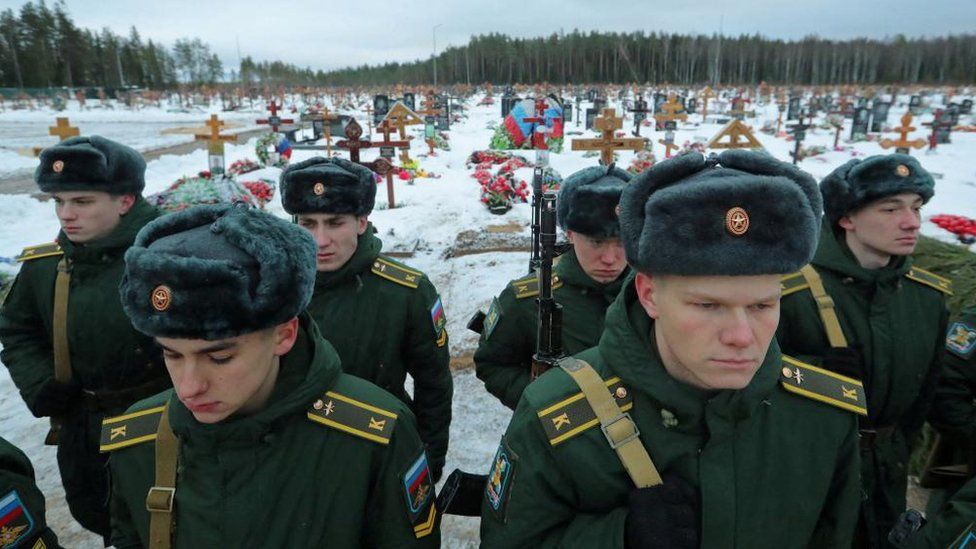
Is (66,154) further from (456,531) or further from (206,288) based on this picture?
(456,531)

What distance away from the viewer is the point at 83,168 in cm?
296

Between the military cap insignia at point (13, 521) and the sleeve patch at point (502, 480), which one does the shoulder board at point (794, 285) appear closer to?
the sleeve patch at point (502, 480)

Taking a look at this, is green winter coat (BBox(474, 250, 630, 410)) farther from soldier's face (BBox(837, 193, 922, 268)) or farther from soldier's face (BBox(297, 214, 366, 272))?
soldier's face (BBox(837, 193, 922, 268))

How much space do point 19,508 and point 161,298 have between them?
947 millimetres

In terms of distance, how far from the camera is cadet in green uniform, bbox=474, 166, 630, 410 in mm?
2738

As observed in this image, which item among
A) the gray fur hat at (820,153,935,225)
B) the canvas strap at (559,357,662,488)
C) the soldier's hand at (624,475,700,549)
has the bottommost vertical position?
the soldier's hand at (624,475,700,549)

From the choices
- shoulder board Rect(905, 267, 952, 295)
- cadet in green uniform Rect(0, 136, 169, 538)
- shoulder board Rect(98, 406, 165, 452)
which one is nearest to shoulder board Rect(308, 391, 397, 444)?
shoulder board Rect(98, 406, 165, 452)

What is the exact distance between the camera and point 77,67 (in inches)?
2344

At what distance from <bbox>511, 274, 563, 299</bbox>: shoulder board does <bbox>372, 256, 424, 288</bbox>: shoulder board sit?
55 cm

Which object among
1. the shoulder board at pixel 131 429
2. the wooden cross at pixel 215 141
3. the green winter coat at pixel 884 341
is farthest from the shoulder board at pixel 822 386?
the wooden cross at pixel 215 141

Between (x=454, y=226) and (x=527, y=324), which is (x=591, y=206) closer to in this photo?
(x=527, y=324)

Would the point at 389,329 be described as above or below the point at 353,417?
below

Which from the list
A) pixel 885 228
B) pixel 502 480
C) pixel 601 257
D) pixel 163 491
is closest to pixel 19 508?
pixel 163 491

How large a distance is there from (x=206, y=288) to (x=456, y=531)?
2891 mm
